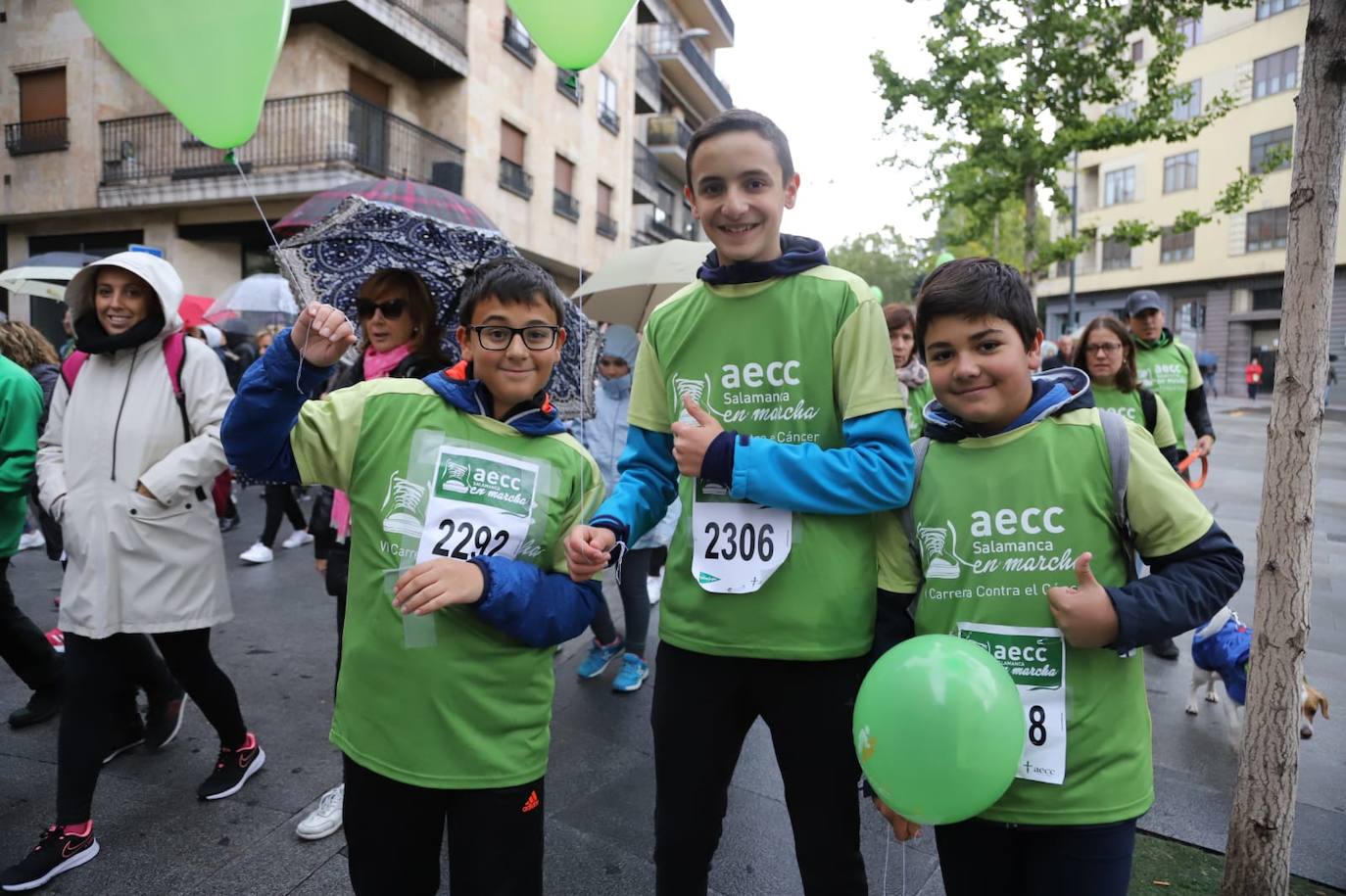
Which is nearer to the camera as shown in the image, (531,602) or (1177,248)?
(531,602)

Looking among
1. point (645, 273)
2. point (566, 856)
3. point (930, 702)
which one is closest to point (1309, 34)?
point (930, 702)

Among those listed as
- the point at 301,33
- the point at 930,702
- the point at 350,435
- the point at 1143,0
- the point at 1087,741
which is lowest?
the point at 1087,741

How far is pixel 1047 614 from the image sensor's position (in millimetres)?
1668

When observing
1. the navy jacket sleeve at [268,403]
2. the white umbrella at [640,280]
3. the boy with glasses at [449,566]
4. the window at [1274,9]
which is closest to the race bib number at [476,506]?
the boy with glasses at [449,566]

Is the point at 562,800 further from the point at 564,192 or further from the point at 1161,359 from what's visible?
the point at 564,192

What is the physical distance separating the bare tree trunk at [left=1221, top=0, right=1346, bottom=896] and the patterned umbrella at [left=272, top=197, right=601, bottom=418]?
211 centimetres

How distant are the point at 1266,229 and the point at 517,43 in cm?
2875

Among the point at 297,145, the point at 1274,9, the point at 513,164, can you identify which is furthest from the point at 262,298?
the point at 1274,9

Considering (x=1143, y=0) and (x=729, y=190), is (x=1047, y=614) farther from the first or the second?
(x=1143, y=0)

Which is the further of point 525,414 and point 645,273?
point 645,273

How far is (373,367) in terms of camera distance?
112 inches

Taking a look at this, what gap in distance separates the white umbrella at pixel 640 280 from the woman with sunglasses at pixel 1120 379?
2603 millimetres

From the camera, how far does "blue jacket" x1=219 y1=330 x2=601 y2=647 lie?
5.85 ft

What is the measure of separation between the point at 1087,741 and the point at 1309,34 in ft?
6.70
